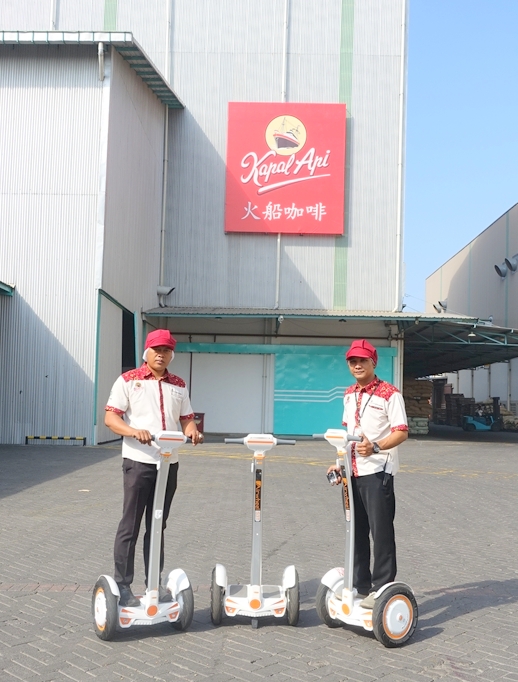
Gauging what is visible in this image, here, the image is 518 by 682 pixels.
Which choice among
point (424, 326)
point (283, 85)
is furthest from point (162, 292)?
point (424, 326)

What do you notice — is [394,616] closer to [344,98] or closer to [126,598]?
[126,598]

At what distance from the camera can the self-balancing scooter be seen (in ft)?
17.7

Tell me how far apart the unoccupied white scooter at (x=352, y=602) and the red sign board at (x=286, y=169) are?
963 inches

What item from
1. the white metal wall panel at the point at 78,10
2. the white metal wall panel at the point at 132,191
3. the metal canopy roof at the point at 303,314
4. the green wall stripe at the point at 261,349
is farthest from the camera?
the white metal wall panel at the point at 78,10

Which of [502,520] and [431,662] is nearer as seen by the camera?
[431,662]

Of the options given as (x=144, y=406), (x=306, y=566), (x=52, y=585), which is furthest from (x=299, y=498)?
(x=144, y=406)

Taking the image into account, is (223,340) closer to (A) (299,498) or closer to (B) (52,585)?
(A) (299,498)

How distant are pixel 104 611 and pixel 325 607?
1474mm

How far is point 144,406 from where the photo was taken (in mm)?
5516

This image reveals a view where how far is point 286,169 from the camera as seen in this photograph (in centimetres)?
2964

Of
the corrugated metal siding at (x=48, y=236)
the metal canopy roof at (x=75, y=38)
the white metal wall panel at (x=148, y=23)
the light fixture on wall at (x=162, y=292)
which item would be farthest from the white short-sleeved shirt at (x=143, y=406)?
the white metal wall panel at (x=148, y=23)

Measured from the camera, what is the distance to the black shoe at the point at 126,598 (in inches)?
208

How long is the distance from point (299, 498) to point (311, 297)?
17528 mm

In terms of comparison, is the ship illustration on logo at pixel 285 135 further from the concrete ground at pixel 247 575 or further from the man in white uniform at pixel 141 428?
the man in white uniform at pixel 141 428
